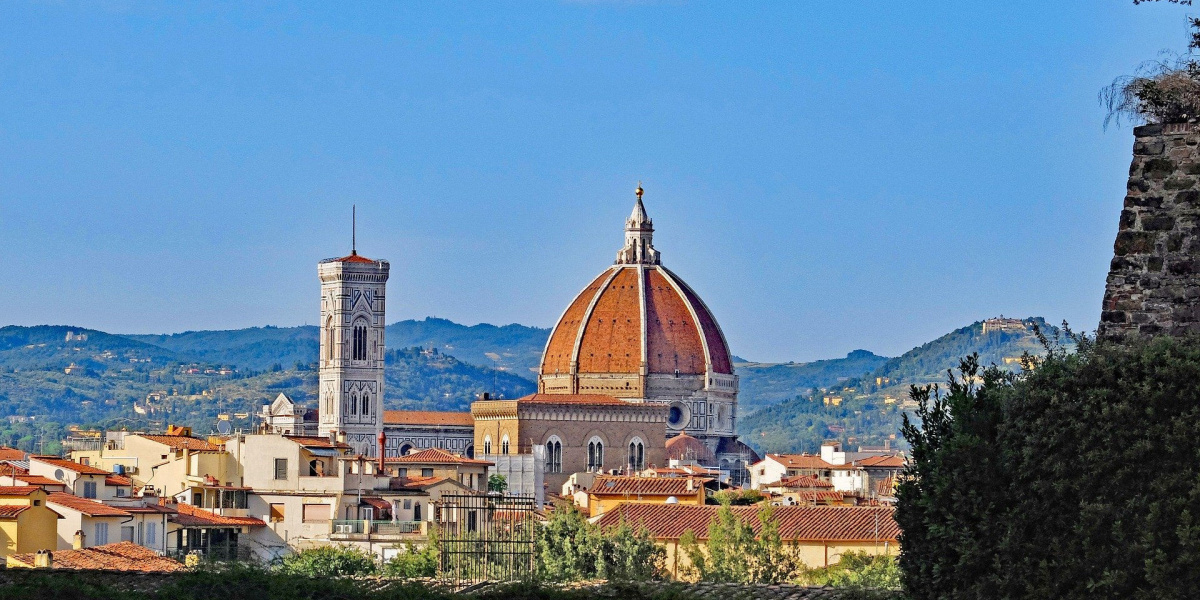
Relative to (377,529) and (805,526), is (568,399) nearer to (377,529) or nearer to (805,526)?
(377,529)

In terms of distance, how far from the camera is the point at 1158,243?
1336cm

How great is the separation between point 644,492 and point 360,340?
278 feet

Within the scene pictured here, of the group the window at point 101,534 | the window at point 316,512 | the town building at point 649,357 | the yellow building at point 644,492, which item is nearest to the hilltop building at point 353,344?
the town building at point 649,357

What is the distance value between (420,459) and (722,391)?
64.5 m

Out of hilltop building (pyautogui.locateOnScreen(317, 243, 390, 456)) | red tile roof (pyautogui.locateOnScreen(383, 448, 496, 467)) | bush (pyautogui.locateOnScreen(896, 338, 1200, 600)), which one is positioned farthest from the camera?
hilltop building (pyautogui.locateOnScreen(317, 243, 390, 456))

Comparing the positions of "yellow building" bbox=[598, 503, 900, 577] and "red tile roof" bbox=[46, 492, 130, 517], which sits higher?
"red tile roof" bbox=[46, 492, 130, 517]

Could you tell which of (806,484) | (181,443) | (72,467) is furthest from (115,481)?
(806,484)

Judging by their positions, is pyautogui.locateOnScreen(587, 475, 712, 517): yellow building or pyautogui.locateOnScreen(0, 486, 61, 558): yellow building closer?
pyautogui.locateOnScreen(0, 486, 61, 558): yellow building

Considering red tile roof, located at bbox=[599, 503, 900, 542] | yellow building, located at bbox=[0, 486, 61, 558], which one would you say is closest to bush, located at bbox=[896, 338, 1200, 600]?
yellow building, located at bbox=[0, 486, 61, 558]

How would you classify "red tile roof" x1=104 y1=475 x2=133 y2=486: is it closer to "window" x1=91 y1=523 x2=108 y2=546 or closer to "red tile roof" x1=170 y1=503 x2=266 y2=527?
"red tile roof" x1=170 y1=503 x2=266 y2=527

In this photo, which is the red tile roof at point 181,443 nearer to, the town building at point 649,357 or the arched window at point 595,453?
the arched window at point 595,453

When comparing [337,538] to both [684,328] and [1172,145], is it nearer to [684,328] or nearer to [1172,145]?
[1172,145]

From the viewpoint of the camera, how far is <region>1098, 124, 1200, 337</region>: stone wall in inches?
524

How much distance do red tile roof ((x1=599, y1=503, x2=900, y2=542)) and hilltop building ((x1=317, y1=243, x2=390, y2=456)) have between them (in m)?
103
